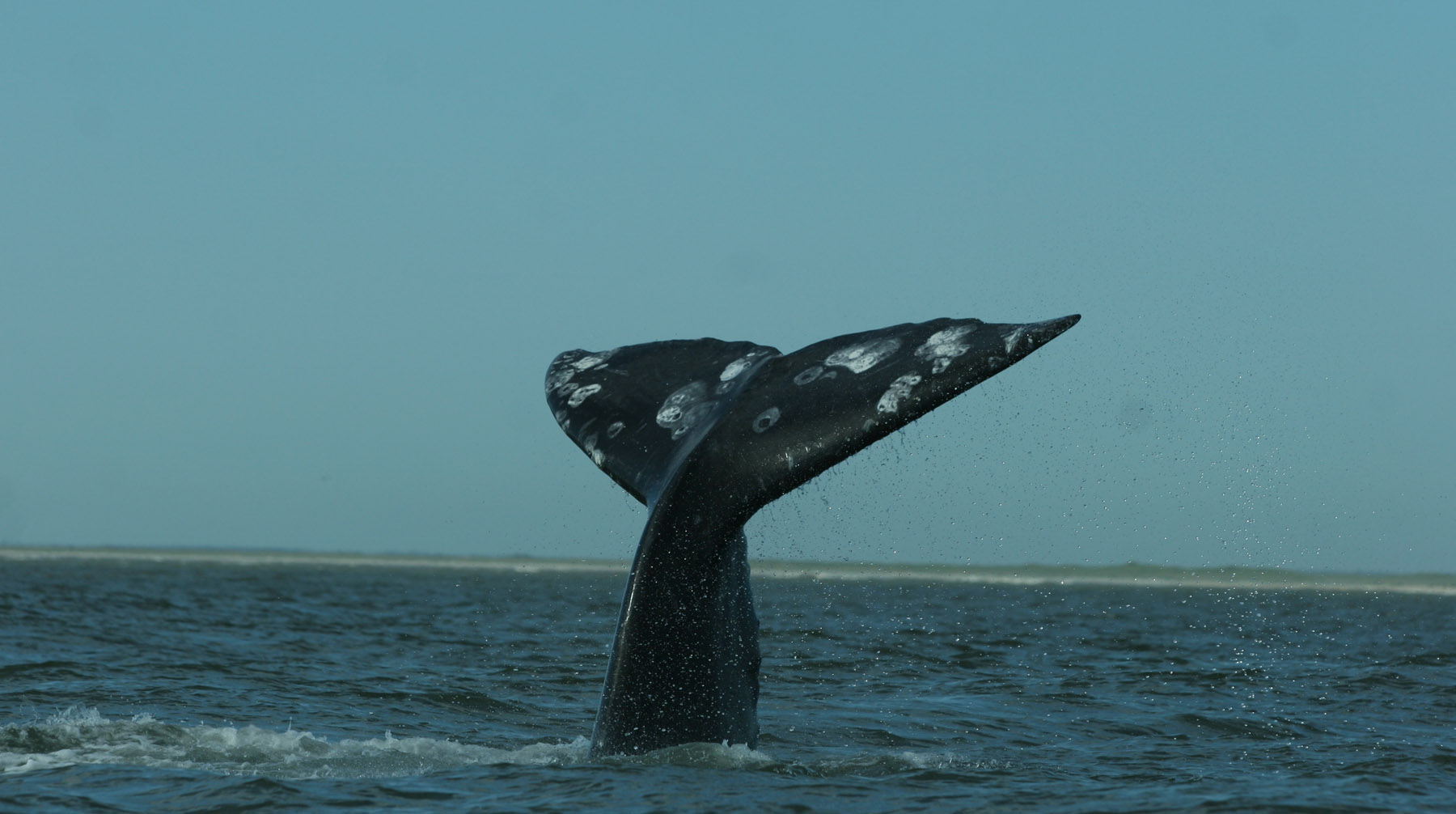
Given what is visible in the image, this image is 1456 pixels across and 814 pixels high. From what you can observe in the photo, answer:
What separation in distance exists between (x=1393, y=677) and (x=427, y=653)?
10672 mm

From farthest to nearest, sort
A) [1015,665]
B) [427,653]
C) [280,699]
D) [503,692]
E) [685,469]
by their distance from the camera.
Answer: [427,653], [1015,665], [503,692], [280,699], [685,469]

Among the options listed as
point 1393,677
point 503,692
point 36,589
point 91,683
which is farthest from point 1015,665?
point 36,589

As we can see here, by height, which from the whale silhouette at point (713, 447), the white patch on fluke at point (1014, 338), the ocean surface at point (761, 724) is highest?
the white patch on fluke at point (1014, 338)

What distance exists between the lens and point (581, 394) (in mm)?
7707

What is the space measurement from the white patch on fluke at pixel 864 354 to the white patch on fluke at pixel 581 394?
5.06 feet

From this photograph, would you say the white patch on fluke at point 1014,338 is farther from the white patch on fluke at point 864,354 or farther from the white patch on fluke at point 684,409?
the white patch on fluke at point 684,409

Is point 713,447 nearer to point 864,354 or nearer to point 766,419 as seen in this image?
point 766,419

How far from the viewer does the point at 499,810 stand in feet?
22.7

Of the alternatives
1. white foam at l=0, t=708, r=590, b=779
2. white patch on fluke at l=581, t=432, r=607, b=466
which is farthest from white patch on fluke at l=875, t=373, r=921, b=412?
white foam at l=0, t=708, r=590, b=779

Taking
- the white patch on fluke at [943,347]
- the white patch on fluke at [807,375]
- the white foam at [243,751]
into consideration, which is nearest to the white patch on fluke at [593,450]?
the white patch on fluke at [807,375]

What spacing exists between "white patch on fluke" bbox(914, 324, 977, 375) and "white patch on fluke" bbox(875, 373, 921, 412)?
92mm

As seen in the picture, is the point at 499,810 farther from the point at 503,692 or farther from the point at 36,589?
the point at 36,589

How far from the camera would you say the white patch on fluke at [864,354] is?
21.1 ft

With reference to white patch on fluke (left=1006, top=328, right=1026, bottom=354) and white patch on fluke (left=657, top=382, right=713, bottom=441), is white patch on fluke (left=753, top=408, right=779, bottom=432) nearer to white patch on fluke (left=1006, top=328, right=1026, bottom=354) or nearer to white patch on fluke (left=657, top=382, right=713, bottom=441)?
white patch on fluke (left=657, top=382, right=713, bottom=441)
